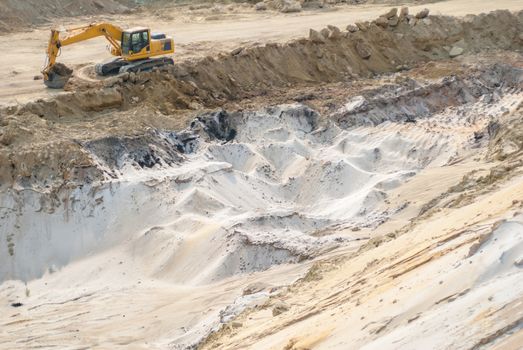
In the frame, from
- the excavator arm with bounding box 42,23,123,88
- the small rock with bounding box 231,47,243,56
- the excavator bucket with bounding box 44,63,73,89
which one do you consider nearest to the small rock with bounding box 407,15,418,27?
the small rock with bounding box 231,47,243,56

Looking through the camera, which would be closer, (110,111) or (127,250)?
(127,250)

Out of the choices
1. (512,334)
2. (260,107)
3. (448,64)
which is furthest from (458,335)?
(448,64)

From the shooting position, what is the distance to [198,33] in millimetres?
24734

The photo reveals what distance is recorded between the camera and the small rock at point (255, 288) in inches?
526

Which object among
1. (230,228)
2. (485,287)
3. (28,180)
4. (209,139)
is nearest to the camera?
(485,287)

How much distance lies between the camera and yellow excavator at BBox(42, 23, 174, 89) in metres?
19.8

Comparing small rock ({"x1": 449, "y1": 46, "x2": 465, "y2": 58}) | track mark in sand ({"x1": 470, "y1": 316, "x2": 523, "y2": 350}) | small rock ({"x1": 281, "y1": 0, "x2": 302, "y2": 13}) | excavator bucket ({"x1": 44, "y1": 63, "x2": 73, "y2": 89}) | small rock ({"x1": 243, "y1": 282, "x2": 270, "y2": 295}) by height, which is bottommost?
small rock ({"x1": 243, "y1": 282, "x2": 270, "y2": 295})

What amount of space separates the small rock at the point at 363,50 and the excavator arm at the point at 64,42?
5.97m

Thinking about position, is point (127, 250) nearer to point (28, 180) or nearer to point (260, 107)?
point (28, 180)

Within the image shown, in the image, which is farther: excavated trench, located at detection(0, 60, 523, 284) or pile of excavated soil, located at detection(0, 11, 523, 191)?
pile of excavated soil, located at detection(0, 11, 523, 191)

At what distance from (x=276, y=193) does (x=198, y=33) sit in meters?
8.88

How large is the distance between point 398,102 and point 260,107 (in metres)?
3.29

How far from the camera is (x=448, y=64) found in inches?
875

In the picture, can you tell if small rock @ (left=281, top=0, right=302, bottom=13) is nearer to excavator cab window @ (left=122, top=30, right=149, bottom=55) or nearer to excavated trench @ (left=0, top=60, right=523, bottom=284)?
excavated trench @ (left=0, top=60, right=523, bottom=284)
